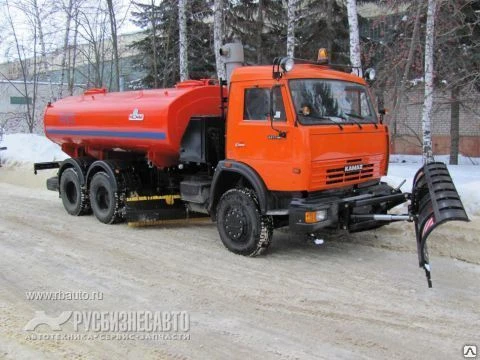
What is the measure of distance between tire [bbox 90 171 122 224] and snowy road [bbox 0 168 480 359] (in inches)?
12.5

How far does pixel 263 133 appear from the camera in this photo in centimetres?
686

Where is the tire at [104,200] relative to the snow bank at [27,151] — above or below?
below

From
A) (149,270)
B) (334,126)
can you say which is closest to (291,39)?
(334,126)

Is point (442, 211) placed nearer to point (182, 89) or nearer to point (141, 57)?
point (182, 89)

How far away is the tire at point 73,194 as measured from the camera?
397 inches

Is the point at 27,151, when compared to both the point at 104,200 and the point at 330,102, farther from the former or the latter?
the point at 330,102

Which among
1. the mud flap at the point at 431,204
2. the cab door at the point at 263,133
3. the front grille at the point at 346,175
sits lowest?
the mud flap at the point at 431,204

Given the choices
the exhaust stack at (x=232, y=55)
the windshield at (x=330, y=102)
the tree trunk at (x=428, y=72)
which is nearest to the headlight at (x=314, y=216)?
the windshield at (x=330, y=102)

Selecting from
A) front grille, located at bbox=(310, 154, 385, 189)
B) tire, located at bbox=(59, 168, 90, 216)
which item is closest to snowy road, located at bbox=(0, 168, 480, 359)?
front grille, located at bbox=(310, 154, 385, 189)

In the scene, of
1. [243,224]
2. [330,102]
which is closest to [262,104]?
[330,102]

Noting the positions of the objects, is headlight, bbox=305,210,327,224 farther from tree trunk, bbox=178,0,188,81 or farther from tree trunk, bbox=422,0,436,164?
tree trunk, bbox=178,0,188,81

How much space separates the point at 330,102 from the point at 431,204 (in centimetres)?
196

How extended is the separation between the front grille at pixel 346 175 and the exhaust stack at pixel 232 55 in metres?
2.45

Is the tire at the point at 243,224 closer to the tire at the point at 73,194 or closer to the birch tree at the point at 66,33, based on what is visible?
the tire at the point at 73,194
